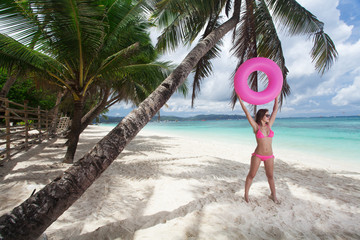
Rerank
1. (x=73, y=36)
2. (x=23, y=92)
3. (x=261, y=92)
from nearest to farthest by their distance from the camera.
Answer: (x=261, y=92) → (x=73, y=36) → (x=23, y=92)

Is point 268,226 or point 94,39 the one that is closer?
point 268,226

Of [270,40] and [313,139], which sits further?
[313,139]

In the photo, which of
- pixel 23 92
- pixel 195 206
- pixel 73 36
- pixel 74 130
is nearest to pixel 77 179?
pixel 195 206

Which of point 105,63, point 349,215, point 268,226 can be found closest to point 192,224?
point 268,226

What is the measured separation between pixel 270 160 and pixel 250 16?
3.16m

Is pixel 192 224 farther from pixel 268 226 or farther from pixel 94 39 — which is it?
pixel 94 39

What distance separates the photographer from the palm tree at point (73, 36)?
2.23m

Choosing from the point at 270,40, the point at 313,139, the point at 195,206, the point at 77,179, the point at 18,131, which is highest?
the point at 270,40

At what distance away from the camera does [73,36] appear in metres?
2.84

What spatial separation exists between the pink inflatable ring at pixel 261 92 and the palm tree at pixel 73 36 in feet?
6.58

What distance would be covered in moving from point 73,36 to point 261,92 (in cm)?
289

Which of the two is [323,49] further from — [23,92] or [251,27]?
[23,92]

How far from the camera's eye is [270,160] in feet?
7.16

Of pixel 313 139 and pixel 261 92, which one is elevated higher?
pixel 261 92
